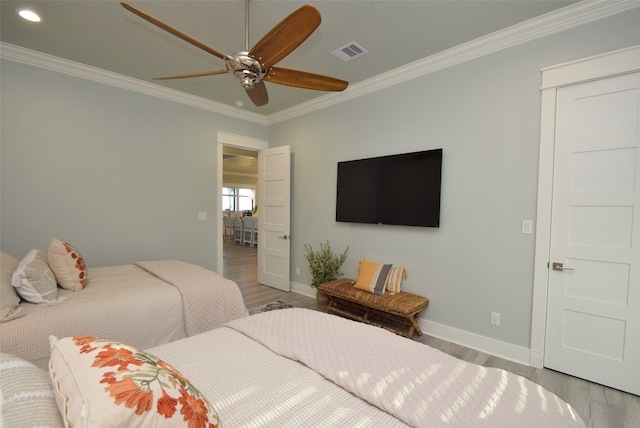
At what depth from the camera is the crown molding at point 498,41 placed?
2.08 m

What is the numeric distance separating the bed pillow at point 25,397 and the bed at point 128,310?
1023 mm

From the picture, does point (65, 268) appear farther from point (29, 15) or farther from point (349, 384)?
point (349, 384)

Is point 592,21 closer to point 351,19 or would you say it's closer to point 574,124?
point 574,124

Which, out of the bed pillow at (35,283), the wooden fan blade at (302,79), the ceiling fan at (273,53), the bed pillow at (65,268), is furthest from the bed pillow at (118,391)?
the wooden fan blade at (302,79)

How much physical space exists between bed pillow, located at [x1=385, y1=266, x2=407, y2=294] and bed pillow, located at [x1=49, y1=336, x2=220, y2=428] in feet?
8.34

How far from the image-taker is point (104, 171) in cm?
335

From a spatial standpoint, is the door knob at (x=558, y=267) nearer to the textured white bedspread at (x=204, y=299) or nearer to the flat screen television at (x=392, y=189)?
the flat screen television at (x=392, y=189)

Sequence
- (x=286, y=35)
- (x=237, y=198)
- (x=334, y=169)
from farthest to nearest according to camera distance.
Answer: (x=237, y=198) → (x=334, y=169) → (x=286, y=35)

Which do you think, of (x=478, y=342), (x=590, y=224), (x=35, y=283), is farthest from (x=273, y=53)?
(x=478, y=342)

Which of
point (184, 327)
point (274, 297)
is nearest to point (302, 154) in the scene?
point (274, 297)

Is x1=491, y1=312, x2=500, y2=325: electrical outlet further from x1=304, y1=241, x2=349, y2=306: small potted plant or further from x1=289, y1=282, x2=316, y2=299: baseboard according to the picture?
x1=289, y1=282, x2=316, y2=299: baseboard

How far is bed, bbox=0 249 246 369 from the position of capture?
164 cm

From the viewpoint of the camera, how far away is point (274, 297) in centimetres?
409

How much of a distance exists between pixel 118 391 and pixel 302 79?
6.36 ft
